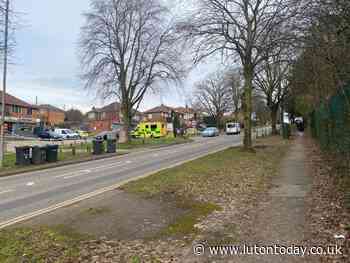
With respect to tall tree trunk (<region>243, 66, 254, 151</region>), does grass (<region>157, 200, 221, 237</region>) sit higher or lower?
lower

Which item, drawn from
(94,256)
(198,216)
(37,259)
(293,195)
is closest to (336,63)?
(293,195)

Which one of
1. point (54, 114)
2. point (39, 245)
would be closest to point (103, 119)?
point (54, 114)

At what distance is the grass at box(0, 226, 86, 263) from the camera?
466 cm

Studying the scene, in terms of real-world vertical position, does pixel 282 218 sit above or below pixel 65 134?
below

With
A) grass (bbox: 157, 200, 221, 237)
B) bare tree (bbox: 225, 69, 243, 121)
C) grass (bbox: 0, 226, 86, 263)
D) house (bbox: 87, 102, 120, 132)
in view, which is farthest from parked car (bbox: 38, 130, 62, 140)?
grass (bbox: 0, 226, 86, 263)

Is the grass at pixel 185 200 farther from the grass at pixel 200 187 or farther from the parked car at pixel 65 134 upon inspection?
the parked car at pixel 65 134

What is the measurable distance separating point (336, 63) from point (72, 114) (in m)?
125

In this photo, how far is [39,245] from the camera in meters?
5.12

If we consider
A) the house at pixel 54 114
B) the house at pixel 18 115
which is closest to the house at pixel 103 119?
the house at pixel 54 114

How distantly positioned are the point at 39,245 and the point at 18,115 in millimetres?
72791

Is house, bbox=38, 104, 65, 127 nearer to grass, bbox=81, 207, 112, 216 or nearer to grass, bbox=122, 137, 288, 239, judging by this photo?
grass, bbox=122, 137, 288, 239

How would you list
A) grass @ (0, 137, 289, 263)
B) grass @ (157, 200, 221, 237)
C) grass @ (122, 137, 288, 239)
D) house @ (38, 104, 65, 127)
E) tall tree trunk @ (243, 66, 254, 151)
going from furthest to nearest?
house @ (38, 104, 65, 127), tall tree trunk @ (243, 66, 254, 151), grass @ (122, 137, 288, 239), grass @ (157, 200, 221, 237), grass @ (0, 137, 289, 263)

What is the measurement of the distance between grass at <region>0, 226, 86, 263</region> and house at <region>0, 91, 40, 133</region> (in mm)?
62187

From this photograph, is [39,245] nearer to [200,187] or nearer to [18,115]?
[200,187]
